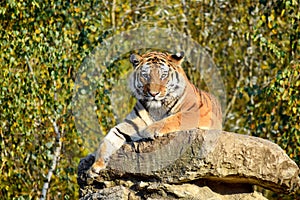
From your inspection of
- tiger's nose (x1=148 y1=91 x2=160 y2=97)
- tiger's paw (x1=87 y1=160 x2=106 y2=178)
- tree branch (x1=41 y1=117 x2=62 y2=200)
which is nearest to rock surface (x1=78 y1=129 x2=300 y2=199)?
tiger's paw (x1=87 y1=160 x2=106 y2=178)

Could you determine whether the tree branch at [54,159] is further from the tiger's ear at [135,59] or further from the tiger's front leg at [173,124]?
the tiger's front leg at [173,124]

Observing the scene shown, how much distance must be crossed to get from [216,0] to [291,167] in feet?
14.8

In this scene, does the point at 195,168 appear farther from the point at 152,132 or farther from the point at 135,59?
the point at 135,59

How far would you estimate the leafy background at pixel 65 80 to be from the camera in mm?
8023

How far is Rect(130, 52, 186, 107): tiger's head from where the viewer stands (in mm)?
5688

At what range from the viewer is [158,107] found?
18.7ft

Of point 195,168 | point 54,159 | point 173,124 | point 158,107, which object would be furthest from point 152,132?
point 54,159

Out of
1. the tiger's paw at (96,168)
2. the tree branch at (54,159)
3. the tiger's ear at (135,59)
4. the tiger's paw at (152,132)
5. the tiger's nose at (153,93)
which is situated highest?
the tiger's ear at (135,59)

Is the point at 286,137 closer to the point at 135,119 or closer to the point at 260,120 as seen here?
the point at 260,120

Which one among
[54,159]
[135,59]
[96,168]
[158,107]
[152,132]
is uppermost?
[135,59]

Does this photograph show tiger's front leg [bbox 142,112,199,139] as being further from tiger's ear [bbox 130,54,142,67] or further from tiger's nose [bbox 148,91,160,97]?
tiger's ear [bbox 130,54,142,67]

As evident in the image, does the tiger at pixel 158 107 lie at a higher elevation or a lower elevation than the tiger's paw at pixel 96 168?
higher

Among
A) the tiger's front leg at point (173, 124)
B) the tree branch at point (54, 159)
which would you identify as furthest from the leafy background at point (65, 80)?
the tiger's front leg at point (173, 124)

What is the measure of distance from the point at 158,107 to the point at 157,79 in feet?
0.63
